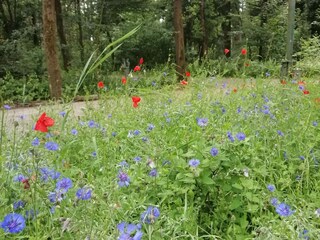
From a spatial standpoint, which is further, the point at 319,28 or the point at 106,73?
the point at 319,28

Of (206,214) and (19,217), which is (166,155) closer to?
(206,214)

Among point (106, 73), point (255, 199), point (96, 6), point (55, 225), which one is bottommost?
point (106, 73)

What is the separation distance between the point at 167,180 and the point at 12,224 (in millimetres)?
949

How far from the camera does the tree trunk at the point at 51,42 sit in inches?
278

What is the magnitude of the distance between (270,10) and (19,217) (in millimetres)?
19988

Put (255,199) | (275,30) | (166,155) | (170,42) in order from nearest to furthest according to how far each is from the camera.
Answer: (255,199) < (166,155) < (275,30) < (170,42)

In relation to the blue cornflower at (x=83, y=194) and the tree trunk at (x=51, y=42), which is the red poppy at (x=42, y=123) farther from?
the tree trunk at (x=51, y=42)

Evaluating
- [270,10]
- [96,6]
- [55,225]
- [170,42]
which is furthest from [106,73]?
[270,10]

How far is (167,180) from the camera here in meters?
1.97

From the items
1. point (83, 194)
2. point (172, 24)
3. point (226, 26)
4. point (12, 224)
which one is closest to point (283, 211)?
point (83, 194)

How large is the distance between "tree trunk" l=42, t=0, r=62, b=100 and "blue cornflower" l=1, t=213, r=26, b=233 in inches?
229

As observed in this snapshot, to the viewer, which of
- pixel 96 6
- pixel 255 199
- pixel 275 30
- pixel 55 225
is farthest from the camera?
pixel 275 30

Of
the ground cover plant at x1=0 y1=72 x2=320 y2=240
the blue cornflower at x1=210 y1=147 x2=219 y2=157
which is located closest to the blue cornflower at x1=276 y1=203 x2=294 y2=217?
the ground cover plant at x1=0 y1=72 x2=320 y2=240

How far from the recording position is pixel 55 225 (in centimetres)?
145
